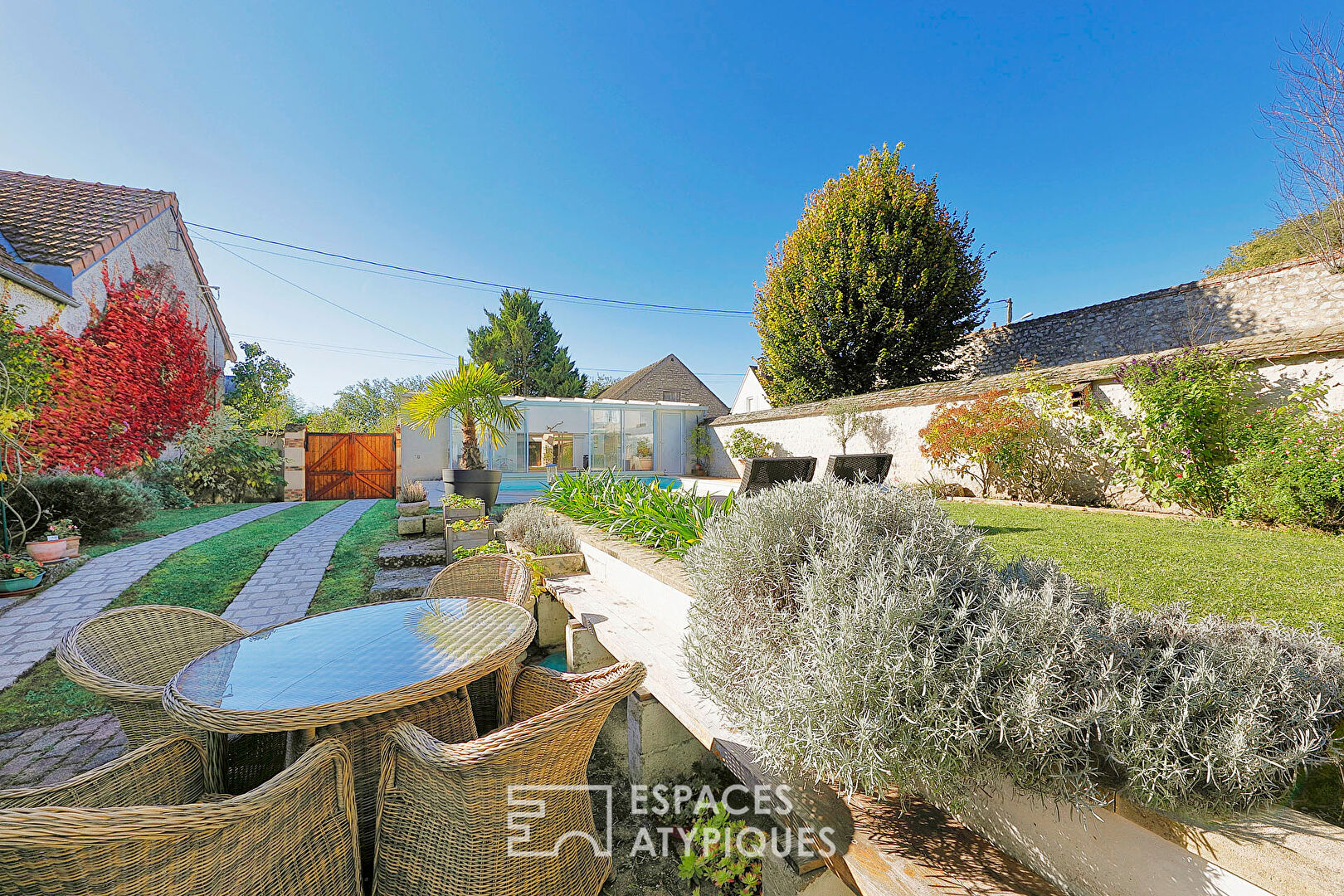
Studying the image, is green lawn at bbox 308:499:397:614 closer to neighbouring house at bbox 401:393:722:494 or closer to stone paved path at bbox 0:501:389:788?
stone paved path at bbox 0:501:389:788

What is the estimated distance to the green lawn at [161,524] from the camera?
18.5ft

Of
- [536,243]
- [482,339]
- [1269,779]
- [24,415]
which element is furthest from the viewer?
[482,339]

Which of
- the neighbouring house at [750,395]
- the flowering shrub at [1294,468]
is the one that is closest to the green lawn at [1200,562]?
the flowering shrub at [1294,468]

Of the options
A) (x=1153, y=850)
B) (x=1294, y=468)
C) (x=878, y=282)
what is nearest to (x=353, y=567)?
(x=1153, y=850)

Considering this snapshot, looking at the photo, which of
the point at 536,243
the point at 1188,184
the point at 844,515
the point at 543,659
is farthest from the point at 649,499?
the point at 536,243

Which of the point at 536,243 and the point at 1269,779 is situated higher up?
the point at 536,243

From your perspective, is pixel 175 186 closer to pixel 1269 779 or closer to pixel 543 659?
pixel 543 659

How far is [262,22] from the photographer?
6.96m

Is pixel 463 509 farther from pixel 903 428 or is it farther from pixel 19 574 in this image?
pixel 903 428

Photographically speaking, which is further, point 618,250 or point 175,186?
point 618,250

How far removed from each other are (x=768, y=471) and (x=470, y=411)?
13.8ft

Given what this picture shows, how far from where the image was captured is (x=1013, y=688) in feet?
3.20

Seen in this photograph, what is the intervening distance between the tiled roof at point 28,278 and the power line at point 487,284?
20.4 ft

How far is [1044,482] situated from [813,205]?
796 cm
